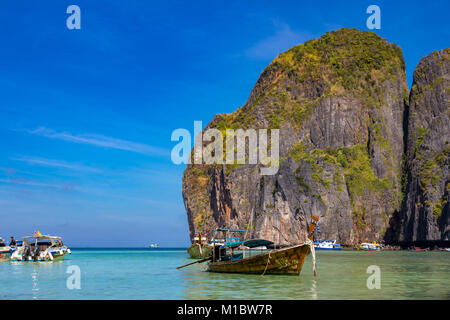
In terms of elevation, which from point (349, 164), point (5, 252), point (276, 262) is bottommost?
point (5, 252)

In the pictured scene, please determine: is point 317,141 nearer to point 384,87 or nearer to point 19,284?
point 384,87

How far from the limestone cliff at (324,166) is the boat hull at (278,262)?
10938cm

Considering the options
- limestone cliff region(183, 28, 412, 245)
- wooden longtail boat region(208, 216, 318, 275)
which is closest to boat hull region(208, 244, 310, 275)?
wooden longtail boat region(208, 216, 318, 275)

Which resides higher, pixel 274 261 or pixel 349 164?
pixel 349 164

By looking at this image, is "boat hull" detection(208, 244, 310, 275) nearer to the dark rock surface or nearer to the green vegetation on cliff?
the dark rock surface

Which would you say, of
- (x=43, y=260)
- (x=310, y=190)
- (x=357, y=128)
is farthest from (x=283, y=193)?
(x=43, y=260)

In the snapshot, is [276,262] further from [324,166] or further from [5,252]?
[324,166]

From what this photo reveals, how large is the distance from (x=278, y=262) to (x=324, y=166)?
12654 cm

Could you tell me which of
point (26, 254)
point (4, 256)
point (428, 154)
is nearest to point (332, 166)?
point (428, 154)

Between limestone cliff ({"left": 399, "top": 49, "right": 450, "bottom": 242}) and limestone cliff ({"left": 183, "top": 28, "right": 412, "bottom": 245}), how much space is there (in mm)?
11977

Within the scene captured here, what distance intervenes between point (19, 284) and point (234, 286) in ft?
50.9

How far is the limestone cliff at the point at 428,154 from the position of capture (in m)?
133

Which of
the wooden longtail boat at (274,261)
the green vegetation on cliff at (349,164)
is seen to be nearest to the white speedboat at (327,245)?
the green vegetation on cliff at (349,164)

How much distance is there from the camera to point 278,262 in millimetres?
35469
